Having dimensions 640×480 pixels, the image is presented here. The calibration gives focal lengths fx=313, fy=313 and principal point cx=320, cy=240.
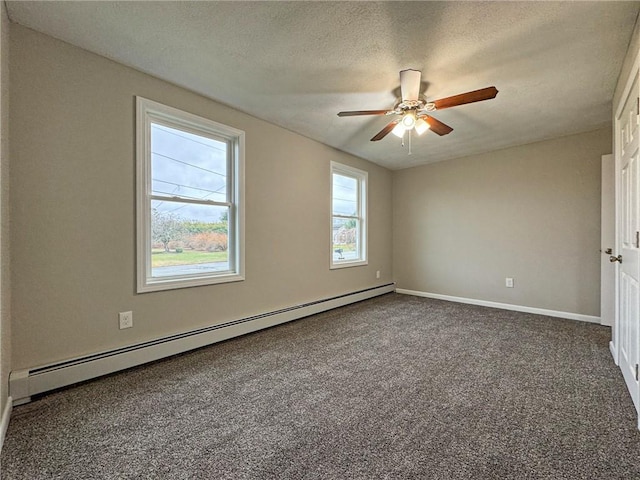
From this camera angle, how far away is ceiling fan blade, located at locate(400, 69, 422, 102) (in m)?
2.36

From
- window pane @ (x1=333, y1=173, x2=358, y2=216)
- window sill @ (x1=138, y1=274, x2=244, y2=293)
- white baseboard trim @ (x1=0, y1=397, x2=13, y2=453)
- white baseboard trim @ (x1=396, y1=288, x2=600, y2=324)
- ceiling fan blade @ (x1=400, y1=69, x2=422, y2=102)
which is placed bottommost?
white baseboard trim @ (x1=0, y1=397, x2=13, y2=453)

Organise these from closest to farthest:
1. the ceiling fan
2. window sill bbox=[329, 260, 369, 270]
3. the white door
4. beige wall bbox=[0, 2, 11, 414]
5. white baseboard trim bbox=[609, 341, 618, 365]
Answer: beige wall bbox=[0, 2, 11, 414] → the white door → the ceiling fan → white baseboard trim bbox=[609, 341, 618, 365] → window sill bbox=[329, 260, 369, 270]

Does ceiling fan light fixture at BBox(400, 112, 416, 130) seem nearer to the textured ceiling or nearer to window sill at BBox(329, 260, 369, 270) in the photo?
the textured ceiling

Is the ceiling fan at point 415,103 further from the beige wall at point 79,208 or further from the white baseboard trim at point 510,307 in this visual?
the white baseboard trim at point 510,307

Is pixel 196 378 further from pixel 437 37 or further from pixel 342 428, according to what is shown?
pixel 437 37

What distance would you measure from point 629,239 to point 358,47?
7.61 ft

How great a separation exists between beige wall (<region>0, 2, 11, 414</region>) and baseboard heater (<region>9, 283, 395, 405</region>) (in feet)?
0.42

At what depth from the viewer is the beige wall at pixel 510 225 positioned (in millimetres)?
3881

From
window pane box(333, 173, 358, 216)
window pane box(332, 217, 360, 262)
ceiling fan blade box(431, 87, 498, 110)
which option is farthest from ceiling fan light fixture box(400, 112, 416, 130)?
window pane box(332, 217, 360, 262)

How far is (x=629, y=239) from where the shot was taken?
2189mm

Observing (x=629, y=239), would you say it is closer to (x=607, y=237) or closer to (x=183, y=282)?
(x=607, y=237)

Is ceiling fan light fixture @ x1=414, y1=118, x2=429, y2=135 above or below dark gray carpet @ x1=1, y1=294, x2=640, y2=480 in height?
above

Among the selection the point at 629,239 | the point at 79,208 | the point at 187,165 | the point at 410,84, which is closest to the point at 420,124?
the point at 410,84

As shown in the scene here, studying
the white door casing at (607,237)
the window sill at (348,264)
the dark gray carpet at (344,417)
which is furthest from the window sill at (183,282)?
the white door casing at (607,237)
